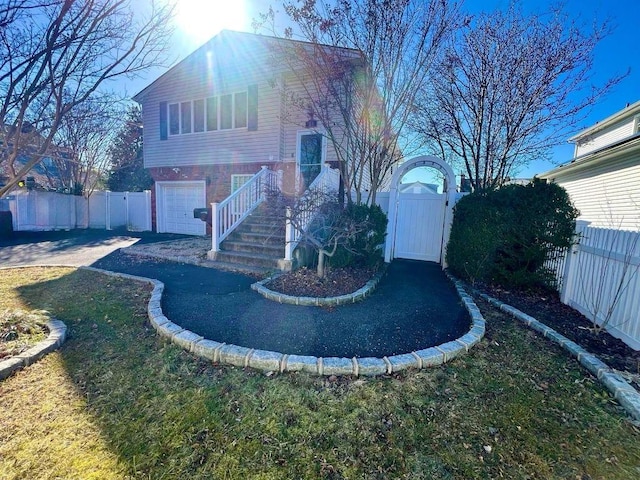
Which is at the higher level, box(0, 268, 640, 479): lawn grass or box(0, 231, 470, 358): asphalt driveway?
box(0, 231, 470, 358): asphalt driveway

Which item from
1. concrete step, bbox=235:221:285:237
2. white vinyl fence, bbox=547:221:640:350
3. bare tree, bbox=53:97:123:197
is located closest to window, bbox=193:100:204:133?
bare tree, bbox=53:97:123:197

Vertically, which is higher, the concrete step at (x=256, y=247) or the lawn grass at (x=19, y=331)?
the concrete step at (x=256, y=247)

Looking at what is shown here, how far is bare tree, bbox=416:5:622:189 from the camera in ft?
21.2

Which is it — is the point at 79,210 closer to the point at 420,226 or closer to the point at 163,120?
the point at 163,120

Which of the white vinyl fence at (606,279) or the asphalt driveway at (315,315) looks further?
the white vinyl fence at (606,279)

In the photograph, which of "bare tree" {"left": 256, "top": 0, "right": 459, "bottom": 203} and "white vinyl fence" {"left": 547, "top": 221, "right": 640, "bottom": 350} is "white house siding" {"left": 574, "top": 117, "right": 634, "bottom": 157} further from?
"bare tree" {"left": 256, "top": 0, "right": 459, "bottom": 203}

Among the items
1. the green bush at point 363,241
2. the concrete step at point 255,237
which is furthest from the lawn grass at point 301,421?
the concrete step at point 255,237

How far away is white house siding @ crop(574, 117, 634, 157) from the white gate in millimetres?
8709

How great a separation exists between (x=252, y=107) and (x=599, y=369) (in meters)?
10.5

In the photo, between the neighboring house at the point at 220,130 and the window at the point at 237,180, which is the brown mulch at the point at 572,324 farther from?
the window at the point at 237,180

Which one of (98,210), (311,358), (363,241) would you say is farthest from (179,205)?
(311,358)

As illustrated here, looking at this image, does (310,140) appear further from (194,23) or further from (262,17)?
(194,23)

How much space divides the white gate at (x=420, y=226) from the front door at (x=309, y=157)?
340cm

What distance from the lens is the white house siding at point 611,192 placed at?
825 centimetres
